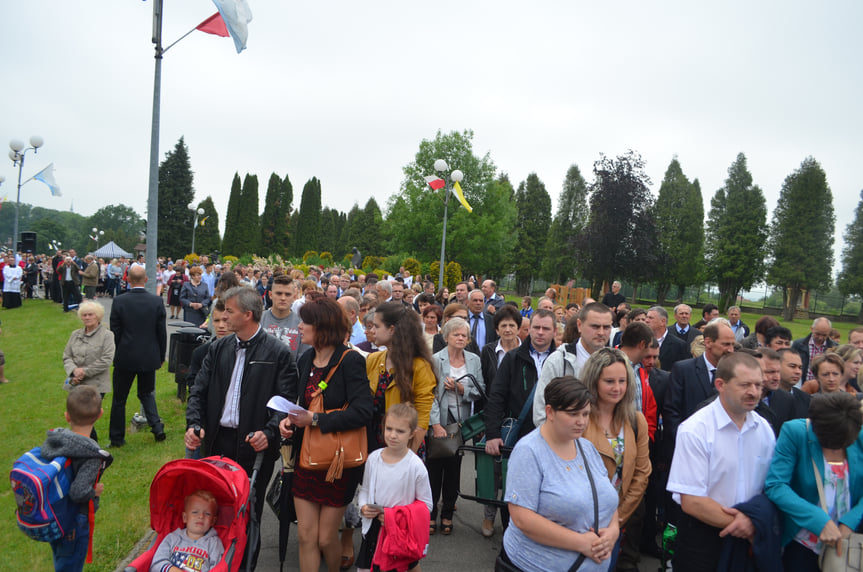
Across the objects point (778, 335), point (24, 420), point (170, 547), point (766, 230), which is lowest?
point (24, 420)

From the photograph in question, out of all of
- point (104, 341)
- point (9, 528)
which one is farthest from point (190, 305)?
point (9, 528)

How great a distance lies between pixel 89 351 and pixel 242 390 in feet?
11.3

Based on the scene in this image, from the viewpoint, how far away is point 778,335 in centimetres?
625

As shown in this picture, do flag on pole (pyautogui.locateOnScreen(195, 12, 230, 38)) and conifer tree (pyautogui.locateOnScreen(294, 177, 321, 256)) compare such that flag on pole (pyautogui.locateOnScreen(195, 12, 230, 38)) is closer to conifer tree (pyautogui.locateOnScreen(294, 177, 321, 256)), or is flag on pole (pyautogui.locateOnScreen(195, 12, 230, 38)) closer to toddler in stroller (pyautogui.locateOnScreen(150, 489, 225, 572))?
toddler in stroller (pyautogui.locateOnScreen(150, 489, 225, 572))

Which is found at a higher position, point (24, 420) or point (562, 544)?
point (562, 544)

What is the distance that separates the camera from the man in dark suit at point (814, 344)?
7309mm

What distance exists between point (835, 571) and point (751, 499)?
0.53m

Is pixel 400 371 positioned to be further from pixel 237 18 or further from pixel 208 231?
pixel 208 231

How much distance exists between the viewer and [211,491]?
320cm

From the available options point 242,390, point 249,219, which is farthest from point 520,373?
point 249,219

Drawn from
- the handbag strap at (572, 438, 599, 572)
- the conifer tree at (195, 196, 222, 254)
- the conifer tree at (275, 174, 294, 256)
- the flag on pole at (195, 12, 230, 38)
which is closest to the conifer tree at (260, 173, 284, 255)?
the conifer tree at (275, 174, 294, 256)

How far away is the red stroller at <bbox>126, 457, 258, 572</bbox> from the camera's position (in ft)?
10.0

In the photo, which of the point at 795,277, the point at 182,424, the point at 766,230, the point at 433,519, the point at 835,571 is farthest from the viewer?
the point at 766,230

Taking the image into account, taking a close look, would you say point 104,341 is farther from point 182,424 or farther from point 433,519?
point 433,519
